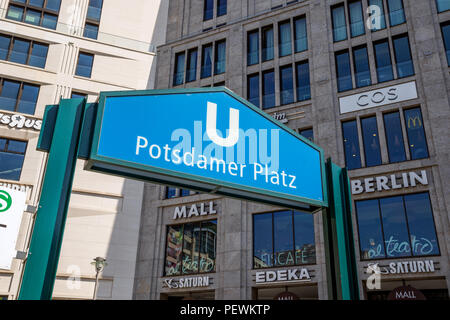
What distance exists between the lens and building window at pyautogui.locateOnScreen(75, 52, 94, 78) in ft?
103

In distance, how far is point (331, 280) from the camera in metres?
5.88

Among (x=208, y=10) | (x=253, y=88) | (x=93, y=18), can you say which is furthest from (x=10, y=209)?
(x=208, y=10)

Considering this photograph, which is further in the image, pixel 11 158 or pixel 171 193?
pixel 171 193

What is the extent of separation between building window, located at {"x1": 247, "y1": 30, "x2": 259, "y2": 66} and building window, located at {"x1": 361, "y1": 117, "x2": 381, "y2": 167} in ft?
32.4

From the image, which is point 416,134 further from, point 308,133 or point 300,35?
point 300,35

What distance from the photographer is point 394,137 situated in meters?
23.7

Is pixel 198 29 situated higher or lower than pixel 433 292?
higher

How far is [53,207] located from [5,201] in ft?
5.85

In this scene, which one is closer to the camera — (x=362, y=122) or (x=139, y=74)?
(x=362, y=122)

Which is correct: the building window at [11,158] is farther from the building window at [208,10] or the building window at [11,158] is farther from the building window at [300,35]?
the building window at [300,35]

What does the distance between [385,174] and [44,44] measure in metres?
26.6

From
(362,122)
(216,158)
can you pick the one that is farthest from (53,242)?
(362,122)

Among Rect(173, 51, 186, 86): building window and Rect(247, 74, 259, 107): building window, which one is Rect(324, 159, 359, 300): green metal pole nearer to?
Rect(247, 74, 259, 107): building window
